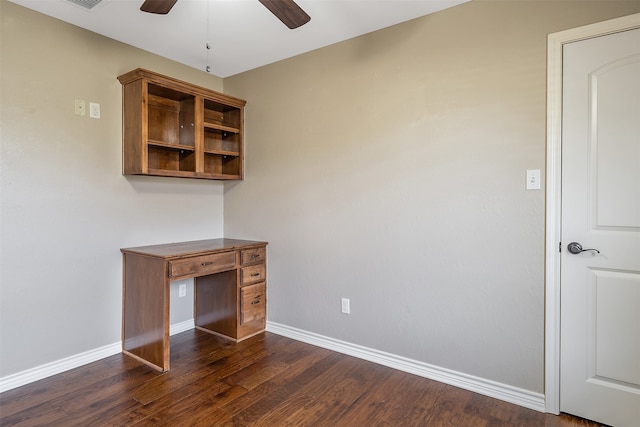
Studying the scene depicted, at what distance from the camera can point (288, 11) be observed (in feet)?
5.72

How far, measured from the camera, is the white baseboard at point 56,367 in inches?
88.2

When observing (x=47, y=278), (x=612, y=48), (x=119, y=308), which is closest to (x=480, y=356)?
(x=612, y=48)

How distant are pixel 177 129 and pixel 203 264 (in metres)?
1.26

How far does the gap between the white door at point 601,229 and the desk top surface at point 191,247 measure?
2326mm

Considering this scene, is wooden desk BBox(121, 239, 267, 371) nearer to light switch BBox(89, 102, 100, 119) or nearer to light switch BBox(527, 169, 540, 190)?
Result: light switch BBox(89, 102, 100, 119)

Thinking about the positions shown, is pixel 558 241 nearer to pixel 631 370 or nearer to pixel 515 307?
pixel 515 307

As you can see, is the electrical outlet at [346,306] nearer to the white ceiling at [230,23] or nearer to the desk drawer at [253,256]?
the desk drawer at [253,256]

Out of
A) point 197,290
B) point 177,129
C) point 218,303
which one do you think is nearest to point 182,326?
point 197,290

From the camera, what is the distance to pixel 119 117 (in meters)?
2.79

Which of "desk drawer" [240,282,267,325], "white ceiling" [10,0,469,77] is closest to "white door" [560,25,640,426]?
"white ceiling" [10,0,469,77]

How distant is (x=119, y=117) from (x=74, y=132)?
0.35 m

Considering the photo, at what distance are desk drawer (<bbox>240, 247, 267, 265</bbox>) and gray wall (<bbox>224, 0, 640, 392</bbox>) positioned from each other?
0.10m

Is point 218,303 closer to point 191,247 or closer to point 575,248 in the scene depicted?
point 191,247

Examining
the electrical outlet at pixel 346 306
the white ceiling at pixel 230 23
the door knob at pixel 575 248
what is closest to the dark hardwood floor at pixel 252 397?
the electrical outlet at pixel 346 306
